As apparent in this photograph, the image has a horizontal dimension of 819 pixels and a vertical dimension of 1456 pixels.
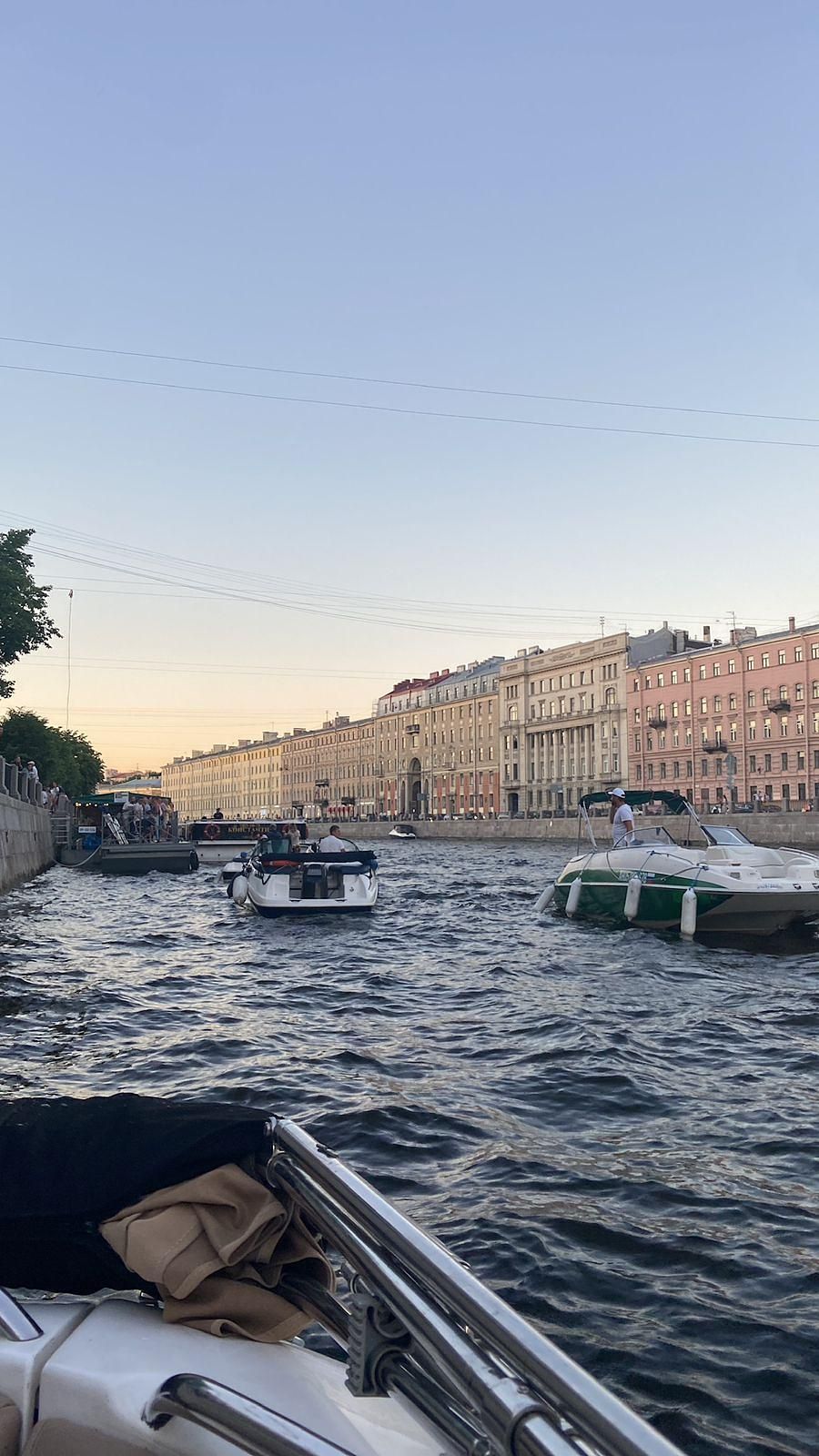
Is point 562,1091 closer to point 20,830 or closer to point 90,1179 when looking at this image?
point 90,1179

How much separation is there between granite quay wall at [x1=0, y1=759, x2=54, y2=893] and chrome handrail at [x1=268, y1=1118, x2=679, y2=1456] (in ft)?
72.1

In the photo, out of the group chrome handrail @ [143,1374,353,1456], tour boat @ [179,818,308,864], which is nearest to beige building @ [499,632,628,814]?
tour boat @ [179,818,308,864]

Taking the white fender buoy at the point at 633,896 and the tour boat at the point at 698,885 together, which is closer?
the tour boat at the point at 698,885

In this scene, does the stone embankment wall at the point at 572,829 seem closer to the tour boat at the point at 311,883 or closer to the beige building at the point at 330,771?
the tour boat at the point at 311,883

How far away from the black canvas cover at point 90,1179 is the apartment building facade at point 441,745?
108 metres

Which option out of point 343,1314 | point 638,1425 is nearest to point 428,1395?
point 343,1314

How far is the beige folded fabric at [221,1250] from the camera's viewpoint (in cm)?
228

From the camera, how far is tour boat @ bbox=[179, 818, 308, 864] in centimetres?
4128

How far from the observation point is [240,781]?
179 metres

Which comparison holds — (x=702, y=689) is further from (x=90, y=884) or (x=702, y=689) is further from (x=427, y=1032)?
(x=427, y=1032)

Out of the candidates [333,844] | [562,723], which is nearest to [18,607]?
[333,844]

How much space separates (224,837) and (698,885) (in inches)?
1119

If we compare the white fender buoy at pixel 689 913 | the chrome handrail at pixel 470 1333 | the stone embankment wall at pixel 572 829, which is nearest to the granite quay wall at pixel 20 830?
the stone embankment wall at pixel 572 829

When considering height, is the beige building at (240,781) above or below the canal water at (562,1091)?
above
